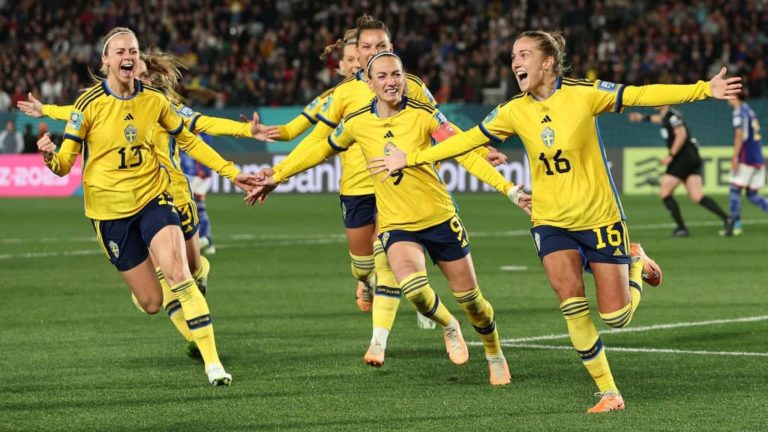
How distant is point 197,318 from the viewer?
29.5ft

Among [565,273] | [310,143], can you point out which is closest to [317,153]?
[310,143]

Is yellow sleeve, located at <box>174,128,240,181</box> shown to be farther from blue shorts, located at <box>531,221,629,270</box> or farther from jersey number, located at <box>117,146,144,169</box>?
blue shorts, located at <box>531,221,629,270</box>

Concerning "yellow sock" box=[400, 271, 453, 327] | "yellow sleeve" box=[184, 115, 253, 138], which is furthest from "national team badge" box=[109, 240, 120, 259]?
"yellow sock" box=[400, 271, 453, 327]

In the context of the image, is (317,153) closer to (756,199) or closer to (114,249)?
(114,249)

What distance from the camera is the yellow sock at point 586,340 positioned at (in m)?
7.85

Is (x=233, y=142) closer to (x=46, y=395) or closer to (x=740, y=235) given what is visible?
(x=740, y=235)

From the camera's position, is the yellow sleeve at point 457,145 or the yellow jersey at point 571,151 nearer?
the yellow jersey at point 571,151

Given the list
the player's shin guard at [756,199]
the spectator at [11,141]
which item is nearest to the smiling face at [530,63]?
the player's shin guard at [756,199]

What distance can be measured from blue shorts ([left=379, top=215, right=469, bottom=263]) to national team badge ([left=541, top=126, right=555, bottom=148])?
1352 mm

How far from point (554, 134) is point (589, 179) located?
13.1 inches

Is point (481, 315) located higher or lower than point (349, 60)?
lower

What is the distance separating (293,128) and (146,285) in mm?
1715

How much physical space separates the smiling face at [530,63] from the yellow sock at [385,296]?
221cm

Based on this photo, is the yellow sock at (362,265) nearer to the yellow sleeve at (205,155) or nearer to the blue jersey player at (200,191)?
the yellow sleeve at (205,155)
